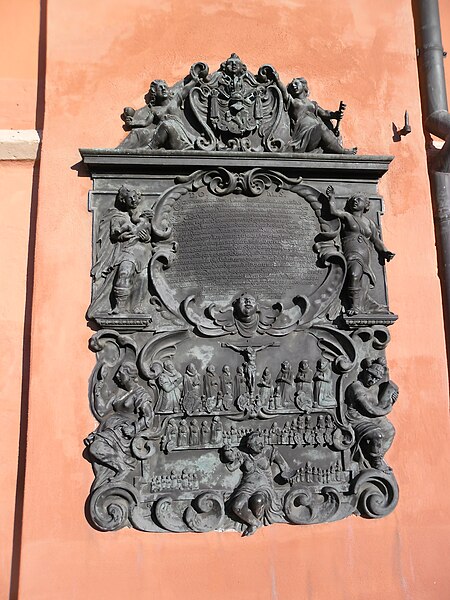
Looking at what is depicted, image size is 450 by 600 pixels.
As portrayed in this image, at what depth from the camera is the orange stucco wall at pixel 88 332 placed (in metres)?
3.53

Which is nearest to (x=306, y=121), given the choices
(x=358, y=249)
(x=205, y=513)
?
(x=358, y=249)

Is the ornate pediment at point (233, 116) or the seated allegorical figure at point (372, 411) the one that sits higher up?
the ornate pediment at point (233, 116)

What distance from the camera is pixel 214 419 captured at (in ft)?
12.1

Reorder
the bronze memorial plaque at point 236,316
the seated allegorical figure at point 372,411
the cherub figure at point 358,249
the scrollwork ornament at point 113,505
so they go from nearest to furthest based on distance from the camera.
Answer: the scrollwork ornament at point 113,505 < the bronze memorial plaque at point 236,316 < the seated allegorical figure at point 372,411 < the cherub figure at point 358,249

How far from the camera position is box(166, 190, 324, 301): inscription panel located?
152 inches

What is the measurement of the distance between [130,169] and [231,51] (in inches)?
51.9

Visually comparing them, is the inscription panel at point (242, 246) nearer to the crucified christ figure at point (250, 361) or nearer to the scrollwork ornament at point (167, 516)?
the crucified christ figure at point (250, 361)

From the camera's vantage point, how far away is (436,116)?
4332 mm

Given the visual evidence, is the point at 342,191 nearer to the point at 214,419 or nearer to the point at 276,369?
the point at 276,369

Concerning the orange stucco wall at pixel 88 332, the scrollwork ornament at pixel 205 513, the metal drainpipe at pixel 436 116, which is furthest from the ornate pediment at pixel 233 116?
the scrollwork ornament at pixel 205 513

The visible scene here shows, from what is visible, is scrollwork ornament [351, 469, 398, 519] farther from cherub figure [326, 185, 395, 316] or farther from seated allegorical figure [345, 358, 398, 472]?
cherub figure [326, 185, 395, 316]

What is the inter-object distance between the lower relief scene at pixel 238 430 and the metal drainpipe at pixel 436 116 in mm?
811

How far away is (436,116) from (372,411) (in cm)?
235

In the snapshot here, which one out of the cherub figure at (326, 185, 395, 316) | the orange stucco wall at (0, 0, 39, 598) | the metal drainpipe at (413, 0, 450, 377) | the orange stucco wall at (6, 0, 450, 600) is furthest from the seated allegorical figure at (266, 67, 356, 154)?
the orange stucco wall at (0, 0, 39, 598)
